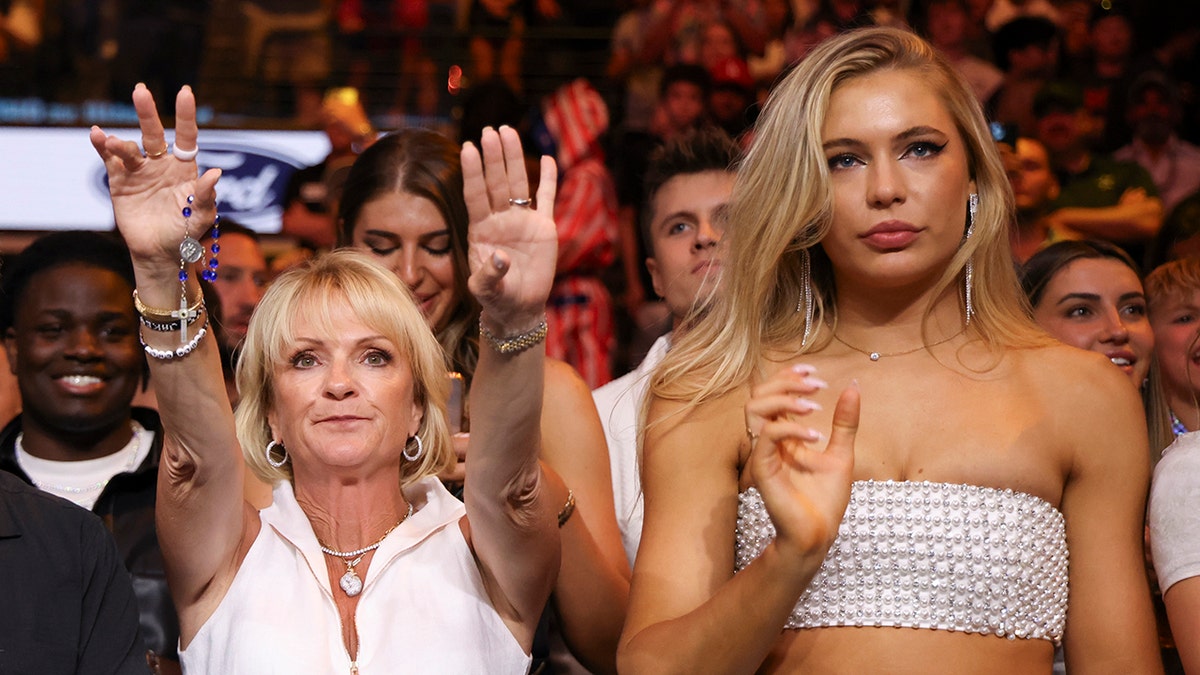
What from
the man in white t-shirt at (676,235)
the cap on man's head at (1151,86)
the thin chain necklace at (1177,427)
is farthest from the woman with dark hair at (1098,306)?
the cap on man's head at (1151,86)

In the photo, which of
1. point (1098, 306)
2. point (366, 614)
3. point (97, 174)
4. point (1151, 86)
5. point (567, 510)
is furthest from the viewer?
point (97, 174)

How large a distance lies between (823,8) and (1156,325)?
4.69 metres

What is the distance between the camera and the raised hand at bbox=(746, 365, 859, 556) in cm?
229

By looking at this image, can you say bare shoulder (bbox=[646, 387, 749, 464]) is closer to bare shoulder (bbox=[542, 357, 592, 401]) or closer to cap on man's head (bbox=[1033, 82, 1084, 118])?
bare shoulder (bbox=[542, 357, 592, 401])

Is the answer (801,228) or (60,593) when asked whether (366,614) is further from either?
(801,228)

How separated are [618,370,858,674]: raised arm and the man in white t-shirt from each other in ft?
3.19

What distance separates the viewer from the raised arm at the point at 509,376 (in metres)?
2.35

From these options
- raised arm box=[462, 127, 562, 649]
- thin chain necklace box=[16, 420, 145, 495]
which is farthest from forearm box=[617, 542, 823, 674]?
thin chain necklace box=[16, 420, 145, 495]

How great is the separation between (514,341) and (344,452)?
521mm

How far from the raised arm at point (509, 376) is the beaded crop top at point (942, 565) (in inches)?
19.2

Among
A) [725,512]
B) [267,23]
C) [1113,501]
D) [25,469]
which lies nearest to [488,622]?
[725,512]

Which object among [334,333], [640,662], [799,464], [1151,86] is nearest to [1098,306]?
[799,464]

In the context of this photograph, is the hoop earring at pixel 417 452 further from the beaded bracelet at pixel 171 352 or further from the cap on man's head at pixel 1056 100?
the cap on man's head at pixel 1056 100

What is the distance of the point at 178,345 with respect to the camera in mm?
2480
